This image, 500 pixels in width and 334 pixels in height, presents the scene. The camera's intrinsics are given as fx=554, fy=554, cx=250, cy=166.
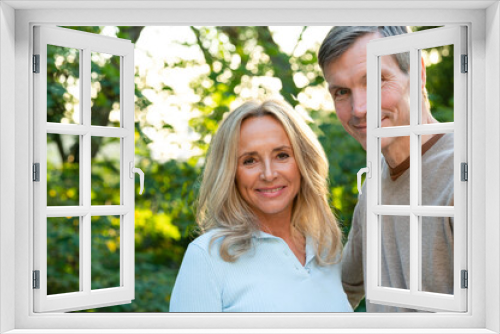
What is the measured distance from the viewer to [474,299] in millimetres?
2193

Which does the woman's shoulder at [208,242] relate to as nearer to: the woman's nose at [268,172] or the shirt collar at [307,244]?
the shirt collar at [307,244]

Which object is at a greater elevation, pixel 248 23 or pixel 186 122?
pixel 248 23

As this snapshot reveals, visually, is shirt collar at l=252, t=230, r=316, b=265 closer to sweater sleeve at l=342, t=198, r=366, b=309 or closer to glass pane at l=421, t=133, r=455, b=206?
sweater sleeve at l=342, t=198, r=366, b=309

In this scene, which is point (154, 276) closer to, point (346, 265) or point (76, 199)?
point (76, 199)

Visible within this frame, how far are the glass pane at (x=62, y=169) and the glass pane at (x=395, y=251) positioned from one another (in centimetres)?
359

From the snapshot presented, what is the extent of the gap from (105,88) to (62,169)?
1062 millimetres

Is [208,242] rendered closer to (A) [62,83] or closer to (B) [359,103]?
(B) [359,103]

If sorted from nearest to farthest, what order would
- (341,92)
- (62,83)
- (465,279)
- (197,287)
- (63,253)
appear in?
(465,279)
(197,287)
(341,92)
(62,83)
(63,253)

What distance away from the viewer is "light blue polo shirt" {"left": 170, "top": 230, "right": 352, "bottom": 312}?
287 cm

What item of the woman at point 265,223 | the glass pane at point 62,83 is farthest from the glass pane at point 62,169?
the woman at point 265,223

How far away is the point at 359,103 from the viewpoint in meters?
3.50

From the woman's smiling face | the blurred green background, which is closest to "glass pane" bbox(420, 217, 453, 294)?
the woman's smiling face

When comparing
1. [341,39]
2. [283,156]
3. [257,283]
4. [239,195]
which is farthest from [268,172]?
[341,39]

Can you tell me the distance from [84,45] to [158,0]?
0.42m
